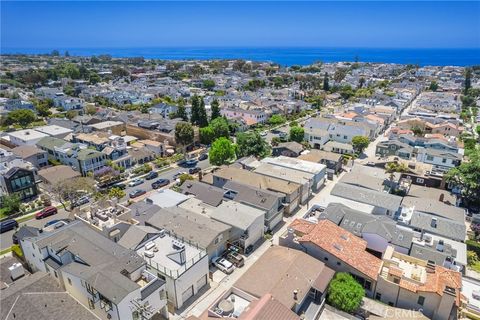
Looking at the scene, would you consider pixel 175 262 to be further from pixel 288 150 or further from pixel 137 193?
pixel 288 150

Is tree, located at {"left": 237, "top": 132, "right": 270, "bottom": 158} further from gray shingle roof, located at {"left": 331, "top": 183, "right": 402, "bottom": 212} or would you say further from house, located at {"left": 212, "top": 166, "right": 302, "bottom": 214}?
gray shingle roof, located at {"left": 331, "top": 183, "right": 402, "bottom": 212}

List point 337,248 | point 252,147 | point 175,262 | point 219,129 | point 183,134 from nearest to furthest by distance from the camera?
point 175,262 < point 337,248 < point 252,147 < point 183,134 < point 219,129

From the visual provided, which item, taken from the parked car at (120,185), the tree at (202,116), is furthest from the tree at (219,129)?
the parked car at (120,185)

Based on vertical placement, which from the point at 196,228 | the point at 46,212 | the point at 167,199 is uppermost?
the point at 196,228

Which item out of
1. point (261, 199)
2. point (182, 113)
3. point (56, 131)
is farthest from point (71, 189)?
point (182, 113)

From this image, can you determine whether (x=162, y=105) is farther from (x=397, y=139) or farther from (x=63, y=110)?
(x=397, y=139)
